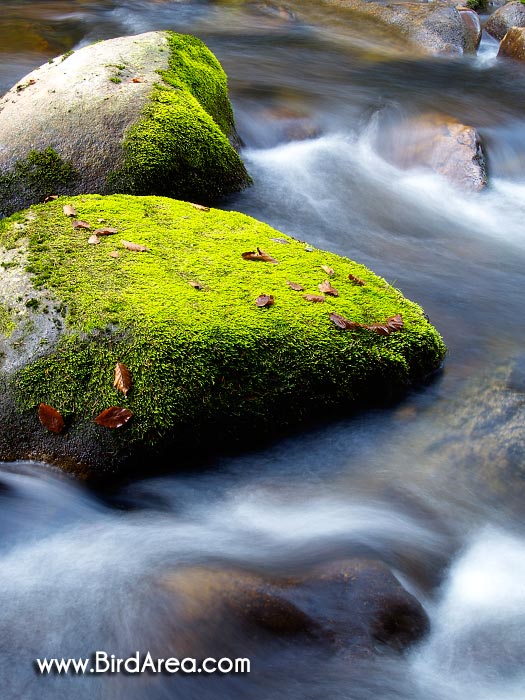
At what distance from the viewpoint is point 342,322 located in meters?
4.36

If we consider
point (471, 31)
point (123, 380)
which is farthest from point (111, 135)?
point (471, 31)

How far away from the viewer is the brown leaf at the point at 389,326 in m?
4.43

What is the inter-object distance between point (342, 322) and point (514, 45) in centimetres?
993

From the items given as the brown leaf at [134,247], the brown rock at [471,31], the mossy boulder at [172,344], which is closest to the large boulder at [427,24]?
the brown rock at [471,31]

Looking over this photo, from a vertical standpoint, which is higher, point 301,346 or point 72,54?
point 72,54

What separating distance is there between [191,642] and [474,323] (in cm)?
366

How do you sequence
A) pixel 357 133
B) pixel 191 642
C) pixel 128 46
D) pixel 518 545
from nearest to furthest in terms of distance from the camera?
pixel 191 642 → pixel 518 545 → pixel 128 46 → pixel 357 133

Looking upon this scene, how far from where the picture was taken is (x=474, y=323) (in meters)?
5.57

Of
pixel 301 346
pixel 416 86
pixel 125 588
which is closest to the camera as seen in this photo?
pixel 125 588

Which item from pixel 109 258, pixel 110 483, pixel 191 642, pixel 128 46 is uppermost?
pixel 128 46

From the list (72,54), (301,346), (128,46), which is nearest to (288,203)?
(128,46)

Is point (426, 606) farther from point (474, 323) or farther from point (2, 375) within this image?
point (474, 323)

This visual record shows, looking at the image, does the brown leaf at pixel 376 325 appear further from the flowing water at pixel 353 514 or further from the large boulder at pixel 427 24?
the large boulder at pixel 427 24

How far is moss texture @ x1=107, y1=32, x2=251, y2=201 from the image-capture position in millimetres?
6168
